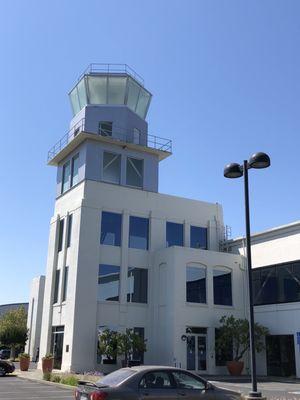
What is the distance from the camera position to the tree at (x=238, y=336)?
3189 cm

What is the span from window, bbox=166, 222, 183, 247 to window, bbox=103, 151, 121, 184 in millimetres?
5110

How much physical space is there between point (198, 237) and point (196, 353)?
30.0 feet

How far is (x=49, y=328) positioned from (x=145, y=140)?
15826 millimetres

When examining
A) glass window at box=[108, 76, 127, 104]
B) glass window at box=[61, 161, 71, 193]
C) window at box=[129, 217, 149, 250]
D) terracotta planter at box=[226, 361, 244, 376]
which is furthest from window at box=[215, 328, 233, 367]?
glass window at box=[108, 76, 127, 104]

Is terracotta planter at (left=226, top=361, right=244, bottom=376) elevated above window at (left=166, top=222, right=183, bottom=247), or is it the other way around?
window at (left=166, top=222, right=183, bottom=247)

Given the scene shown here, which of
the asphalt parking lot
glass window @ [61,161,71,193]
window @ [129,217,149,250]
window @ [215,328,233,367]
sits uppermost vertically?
glass window @ [61,161,71,193]

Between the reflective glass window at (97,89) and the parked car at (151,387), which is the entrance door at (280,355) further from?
the reflective glass window at (97,89)

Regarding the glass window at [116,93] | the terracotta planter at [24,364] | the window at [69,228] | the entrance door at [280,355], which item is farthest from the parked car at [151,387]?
the glass window at [116,93]

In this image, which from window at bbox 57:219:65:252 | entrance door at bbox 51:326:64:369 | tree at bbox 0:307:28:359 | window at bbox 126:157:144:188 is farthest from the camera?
tree at bbox 0:307:28:359

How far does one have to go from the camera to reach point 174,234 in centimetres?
3728

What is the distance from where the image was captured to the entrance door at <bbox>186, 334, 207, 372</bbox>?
105ft

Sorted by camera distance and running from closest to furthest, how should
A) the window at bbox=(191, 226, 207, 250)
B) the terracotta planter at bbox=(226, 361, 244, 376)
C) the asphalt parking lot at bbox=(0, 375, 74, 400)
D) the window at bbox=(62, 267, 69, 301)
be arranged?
the asphalt parking lot at bbox=(0, 375, 74, 400) → the terracotta planter at bbox=(226, 361, 244, 376) → the window at bbox=(62, 267, 69, 301) → the window at bbox=(191, 226, 207, 250)

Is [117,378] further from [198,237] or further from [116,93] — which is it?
[116,93]

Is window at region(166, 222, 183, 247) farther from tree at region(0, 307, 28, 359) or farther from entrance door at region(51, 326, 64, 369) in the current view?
tree at region(0, 307, 28, 359)
